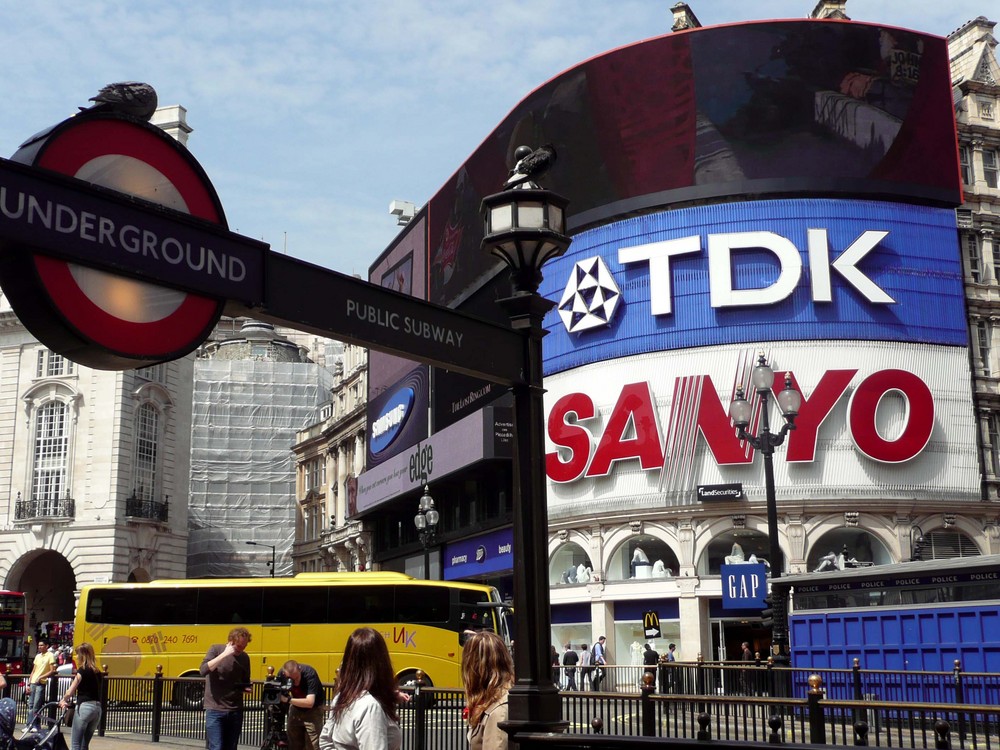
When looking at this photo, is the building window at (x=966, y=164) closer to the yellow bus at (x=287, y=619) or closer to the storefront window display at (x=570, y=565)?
the storefront window display at (x=570, y=565)

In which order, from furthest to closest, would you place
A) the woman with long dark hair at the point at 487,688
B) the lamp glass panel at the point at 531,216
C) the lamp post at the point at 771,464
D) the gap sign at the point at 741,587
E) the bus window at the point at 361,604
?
the gap sign at the point at 741,587 → the bus window at the point at 361,604 → the lamp post at the point at 771,464 → the lamp glass panel at the point at 531,216 → the woman with long dark hair at the point at 487,688

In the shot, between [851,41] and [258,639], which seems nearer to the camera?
[258,639]

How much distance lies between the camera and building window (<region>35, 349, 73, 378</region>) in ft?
198

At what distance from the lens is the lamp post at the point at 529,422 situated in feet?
26.5

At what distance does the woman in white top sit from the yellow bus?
24.7m

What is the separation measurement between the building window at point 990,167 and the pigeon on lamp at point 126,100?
152 ft

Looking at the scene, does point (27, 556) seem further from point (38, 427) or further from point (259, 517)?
point (259, 517)

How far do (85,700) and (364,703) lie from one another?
28.6 feet

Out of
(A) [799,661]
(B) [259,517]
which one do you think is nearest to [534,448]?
(A) [799,661]

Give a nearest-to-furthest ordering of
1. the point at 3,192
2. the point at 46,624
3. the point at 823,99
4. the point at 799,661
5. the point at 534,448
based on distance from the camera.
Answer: the point at 3,192 < the point at 534,448 < the point at 799,661 < the point at 823,99 < the point at 46,624

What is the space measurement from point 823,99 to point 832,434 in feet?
41.4

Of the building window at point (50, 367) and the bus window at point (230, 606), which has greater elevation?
the building window at point (50, 367)

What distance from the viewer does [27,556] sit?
59.4m


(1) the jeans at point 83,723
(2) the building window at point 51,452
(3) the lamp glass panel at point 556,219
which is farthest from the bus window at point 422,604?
(2) the building window at point 51,452
